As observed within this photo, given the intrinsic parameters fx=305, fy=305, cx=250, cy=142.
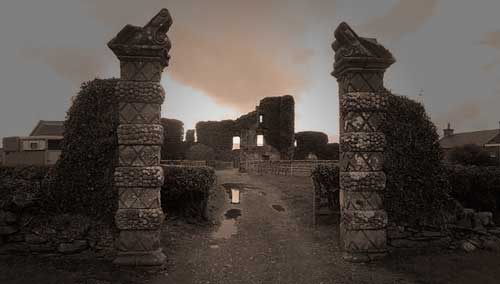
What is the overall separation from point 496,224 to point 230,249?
8.15 metres

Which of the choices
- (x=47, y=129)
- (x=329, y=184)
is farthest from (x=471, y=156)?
(x=47, y=129)

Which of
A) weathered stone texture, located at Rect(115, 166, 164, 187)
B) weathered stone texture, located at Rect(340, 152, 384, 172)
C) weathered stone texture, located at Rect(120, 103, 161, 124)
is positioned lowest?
weathered stone texture, located at Rect(115, 166, 164, 187)

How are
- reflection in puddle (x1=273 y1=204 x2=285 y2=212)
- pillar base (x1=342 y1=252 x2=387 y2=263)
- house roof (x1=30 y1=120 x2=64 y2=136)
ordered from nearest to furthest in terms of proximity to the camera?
pillar base (x1=342 y1=252 x2=387 y2=263), reflection in puddle (x1=273 y1=204 x2=285 y2=212), house roof (x1=30 y1=120 x2=64 y2=136)

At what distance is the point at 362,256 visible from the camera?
7219 millimetres

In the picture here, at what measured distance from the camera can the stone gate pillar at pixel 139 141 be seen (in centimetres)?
678

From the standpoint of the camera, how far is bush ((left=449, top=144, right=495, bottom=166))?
78.7ft

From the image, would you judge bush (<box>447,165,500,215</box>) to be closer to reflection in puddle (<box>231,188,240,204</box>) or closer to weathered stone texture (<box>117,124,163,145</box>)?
reflection in puddle (<box>231,188,240,204</box>)

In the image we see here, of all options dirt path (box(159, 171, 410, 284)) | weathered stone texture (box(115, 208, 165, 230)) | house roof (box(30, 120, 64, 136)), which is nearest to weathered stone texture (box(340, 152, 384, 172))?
dirt path (box(159, 171, 410, 284))

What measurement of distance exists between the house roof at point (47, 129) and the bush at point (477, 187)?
21.0 metres

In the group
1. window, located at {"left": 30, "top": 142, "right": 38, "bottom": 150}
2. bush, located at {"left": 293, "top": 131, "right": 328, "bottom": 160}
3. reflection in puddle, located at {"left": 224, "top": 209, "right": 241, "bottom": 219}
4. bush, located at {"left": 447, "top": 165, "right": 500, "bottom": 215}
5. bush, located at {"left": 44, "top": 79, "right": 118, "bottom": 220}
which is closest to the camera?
bush, located at {"left": 44, "top": 79, "right": 118, "bottom": 220}

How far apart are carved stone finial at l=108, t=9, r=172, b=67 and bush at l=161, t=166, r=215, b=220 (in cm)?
373

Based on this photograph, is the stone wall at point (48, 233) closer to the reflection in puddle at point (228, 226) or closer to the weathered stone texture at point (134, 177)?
the weathered stone texture at point (134, 177)

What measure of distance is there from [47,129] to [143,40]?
58.3ft

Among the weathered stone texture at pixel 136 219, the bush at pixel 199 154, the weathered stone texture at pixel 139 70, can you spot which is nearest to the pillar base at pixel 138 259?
the weathered stone texture at pixel 136 219
